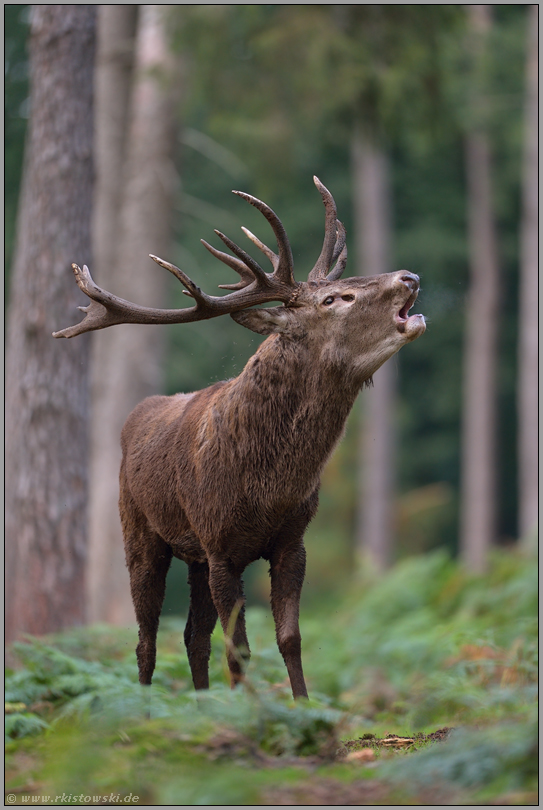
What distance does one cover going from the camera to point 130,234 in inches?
528

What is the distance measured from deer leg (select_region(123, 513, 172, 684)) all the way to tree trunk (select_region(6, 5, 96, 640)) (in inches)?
123

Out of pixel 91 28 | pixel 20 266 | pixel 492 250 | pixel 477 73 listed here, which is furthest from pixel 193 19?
pixel 492 250

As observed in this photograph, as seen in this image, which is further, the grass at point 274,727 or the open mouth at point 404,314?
the open mouth at point 404,314

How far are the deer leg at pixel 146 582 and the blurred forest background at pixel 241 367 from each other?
28cm

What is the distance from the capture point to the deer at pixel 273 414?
463 centimetres

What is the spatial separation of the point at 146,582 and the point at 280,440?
1.32 m

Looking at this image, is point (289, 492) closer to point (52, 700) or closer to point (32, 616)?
point (52, 700)

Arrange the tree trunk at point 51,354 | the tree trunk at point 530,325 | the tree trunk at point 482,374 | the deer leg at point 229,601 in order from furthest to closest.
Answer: the tree trunk at point 482,374, the tree trunk at point 530,325, the tree trunk at point 51,354, the deer leg at point 229,601

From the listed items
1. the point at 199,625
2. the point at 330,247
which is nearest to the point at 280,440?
the point at 330,247

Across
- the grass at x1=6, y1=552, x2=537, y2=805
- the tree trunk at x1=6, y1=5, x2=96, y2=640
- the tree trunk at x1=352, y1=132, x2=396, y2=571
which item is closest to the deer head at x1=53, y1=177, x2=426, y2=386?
the grass at x1=6, y1=552, x2=537, y2=805

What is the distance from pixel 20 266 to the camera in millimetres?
8547

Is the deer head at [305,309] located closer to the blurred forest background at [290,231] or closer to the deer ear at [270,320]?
the deer ear at [270,320]

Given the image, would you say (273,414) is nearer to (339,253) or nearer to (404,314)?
(404,314)

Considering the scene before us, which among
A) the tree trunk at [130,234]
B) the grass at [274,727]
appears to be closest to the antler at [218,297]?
the grass at [274,727]
